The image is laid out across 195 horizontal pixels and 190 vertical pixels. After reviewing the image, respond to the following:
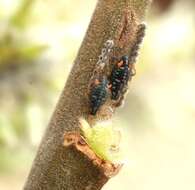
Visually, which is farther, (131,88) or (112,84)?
(131,88)

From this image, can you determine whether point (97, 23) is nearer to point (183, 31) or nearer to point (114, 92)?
point (114, 92)

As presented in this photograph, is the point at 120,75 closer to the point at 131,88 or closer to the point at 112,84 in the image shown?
the point at 112,84

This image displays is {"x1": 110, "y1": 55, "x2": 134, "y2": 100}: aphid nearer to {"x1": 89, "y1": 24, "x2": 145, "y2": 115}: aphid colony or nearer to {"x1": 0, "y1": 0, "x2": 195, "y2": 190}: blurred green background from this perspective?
{"x1": 89, "y1": 24, "x2": 145, "y2": 115}: aphid colony

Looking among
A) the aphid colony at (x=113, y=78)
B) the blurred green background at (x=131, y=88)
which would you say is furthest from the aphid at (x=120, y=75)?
the blurred green background at (x=131, y=88)

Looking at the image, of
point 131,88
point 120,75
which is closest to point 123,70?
point 120,75

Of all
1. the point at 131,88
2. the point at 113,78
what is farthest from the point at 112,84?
the point at 131,88

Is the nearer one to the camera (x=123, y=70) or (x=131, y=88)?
(x=123, y=70)

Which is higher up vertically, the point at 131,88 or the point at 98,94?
the point at 131,88

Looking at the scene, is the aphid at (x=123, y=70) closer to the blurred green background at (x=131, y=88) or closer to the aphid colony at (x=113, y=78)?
the aphid colony at (x=113, y=78)
